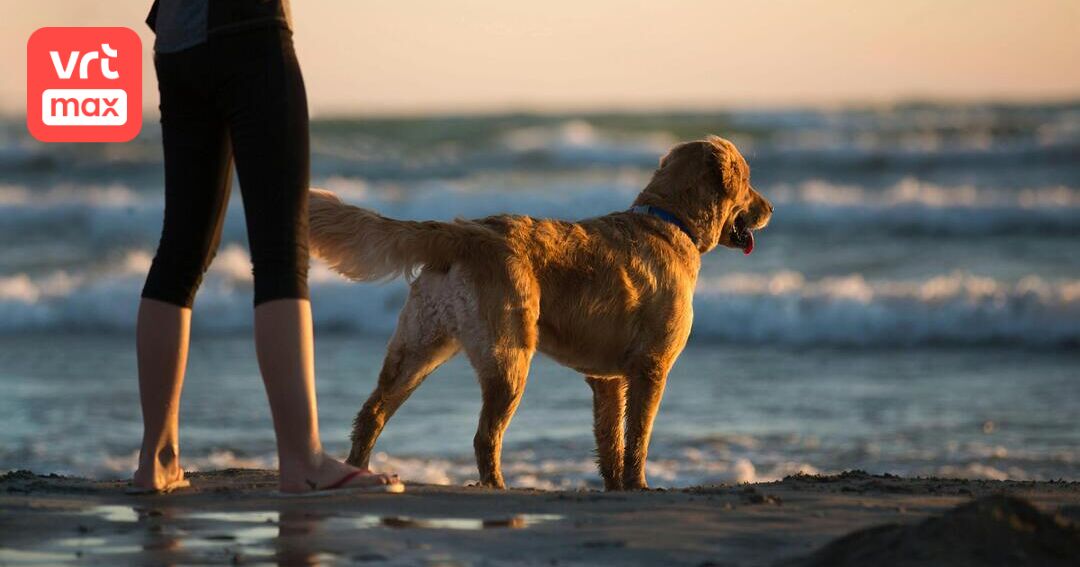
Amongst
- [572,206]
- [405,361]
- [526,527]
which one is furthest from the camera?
[572,206]

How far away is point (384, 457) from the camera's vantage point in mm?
8031

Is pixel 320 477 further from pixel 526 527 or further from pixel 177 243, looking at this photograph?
pixel 177 243

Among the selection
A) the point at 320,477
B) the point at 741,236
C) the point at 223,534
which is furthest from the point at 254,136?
the point at 741,236

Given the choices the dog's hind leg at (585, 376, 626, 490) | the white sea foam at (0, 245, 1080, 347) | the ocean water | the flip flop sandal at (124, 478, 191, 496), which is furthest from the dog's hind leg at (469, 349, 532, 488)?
the white sea foam at (0, 245, 1080, 347)

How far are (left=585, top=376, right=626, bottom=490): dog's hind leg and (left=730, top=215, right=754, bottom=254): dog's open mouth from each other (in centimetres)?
97

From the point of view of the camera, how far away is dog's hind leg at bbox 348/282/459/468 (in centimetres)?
533

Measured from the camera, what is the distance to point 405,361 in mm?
5410

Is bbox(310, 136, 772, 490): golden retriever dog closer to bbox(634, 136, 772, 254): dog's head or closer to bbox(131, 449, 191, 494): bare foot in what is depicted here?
bbox(634, 136, 772, 254): dog's head

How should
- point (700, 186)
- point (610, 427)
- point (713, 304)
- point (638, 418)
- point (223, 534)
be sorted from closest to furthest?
point (223, 534)
point (638, 418)
point (610, 427)
point (700, 186)
point (713, 304)

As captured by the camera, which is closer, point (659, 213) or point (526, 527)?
point (526, 527)

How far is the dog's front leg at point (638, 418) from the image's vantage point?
571cm

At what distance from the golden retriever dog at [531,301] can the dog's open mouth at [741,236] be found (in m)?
0.42

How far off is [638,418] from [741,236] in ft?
4.11

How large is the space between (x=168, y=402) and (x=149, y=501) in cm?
31
